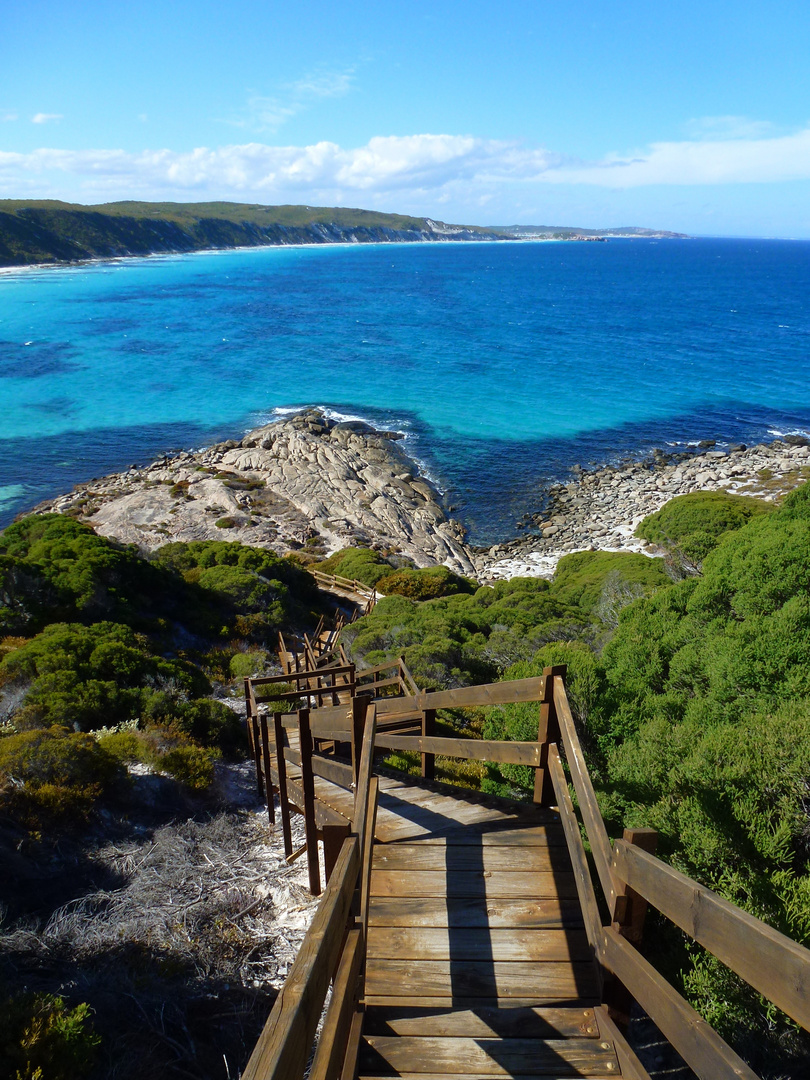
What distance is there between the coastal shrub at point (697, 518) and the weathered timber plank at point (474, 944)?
58.7 ft

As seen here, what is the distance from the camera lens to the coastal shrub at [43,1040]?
3846 mm

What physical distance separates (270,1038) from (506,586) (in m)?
19.9

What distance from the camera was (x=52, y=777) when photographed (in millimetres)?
6922

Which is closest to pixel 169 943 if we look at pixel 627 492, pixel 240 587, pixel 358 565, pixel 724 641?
pixel 724 641

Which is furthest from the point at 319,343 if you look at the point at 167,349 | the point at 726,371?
the point at 726,371


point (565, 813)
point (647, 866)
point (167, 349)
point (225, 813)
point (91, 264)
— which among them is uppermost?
point (91, 264)

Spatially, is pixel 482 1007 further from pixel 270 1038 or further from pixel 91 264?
pixel 91 264

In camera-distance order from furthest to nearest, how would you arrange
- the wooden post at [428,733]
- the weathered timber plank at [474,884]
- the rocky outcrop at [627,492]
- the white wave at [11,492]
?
1. the white wave at [11,492]
2. the rocky outcrop at [627,492]
3. the wooden post at [428,733]
4. the weathered timber plank at [474,884]

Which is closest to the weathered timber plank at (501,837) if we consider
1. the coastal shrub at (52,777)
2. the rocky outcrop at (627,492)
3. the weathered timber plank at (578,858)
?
the weathered timber plank at (578,858)

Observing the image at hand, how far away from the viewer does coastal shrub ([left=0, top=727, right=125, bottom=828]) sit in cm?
661

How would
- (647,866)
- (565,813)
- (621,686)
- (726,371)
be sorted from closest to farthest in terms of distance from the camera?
(647,866)
(565,813)
(621,686)
(726,371)

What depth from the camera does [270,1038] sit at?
4.72 feet

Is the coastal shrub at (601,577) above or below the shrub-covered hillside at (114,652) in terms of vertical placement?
below

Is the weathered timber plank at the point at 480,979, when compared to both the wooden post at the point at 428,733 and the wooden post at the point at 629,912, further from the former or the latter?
the wooden post at the point at 428,733
